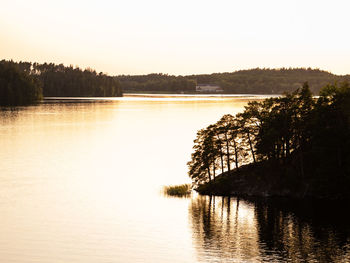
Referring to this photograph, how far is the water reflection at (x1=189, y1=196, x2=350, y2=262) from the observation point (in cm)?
6050

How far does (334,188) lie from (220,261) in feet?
116

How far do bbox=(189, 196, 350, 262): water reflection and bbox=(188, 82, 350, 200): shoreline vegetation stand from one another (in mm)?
5017

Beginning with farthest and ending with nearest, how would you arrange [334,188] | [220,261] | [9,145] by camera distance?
[9,145]
[334,188]
[220,261]

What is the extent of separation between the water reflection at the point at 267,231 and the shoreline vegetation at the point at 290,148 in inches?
198

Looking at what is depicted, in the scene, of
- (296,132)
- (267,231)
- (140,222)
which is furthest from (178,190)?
(267,231)

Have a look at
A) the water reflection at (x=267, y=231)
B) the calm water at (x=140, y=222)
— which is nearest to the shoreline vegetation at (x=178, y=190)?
the calm water at (x=140, y=222)

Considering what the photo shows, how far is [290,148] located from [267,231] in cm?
2626

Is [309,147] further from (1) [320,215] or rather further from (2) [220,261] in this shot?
(2) [220,261]

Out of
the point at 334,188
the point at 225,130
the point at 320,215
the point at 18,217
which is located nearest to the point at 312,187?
the point at 334,188

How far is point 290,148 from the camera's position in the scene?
304 ft

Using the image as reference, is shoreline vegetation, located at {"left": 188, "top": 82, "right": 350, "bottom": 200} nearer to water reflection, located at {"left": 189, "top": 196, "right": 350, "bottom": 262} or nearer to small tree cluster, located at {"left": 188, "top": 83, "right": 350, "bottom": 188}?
small tree cluster, located at {"left": 188, "top": 83, "right": 350, "bottom": 188}

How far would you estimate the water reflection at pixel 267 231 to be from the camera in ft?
198

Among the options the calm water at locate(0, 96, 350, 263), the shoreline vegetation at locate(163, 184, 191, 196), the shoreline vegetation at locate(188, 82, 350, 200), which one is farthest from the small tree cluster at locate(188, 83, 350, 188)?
the calm water at locate(0, 96, 350, 263)

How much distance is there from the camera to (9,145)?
14988 cm
